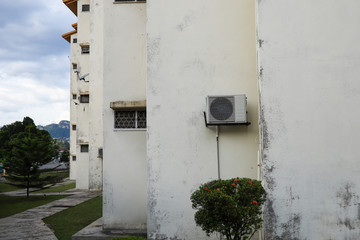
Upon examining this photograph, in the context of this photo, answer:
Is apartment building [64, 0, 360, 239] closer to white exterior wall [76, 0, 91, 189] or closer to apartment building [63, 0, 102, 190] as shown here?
apartment building [63, 0, 102, 190]

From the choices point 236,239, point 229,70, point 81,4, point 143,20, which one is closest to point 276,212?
point 236,239

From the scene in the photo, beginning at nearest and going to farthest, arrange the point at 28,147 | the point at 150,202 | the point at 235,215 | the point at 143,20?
the point at 235,215 → the point at 150,202 → the point at 143,20 → the point at 28,147

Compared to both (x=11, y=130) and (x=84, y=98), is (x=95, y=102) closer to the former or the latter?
(x=84, y=98)

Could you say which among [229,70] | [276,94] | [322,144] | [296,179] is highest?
[229,70]

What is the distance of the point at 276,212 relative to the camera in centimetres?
486

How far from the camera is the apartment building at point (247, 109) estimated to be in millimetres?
4867

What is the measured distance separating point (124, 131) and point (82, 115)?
1335cm

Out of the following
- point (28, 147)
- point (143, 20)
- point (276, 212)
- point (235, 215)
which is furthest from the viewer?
point (28, 147)

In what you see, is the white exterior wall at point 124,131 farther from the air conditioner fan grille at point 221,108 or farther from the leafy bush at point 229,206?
the leafy bush at point 229,206

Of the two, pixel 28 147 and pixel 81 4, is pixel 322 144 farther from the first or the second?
pixel 81 4

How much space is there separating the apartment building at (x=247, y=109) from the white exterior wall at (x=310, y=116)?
15mm

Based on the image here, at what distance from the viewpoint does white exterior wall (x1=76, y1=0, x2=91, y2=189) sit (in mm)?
18844

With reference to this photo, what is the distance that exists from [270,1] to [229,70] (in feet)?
4.43

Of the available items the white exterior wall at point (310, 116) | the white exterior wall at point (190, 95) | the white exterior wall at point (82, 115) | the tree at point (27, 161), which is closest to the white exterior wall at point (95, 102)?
the white exterior wall at point (82, 115)
